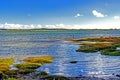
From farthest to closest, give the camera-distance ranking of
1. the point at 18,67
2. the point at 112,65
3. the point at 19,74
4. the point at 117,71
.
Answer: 1. the point at 112,65
2. the point at 18,67
3. the point at 117,71
4. the point at 19,74

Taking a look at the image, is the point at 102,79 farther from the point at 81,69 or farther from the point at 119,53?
the point at 119,53

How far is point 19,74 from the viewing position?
44.0m

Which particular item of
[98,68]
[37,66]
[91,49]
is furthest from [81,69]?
[91,49]

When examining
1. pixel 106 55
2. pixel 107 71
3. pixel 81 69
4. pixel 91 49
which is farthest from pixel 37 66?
pixel 91 49

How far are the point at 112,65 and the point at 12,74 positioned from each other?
20127mm

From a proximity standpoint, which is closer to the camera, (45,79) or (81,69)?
(45,79)

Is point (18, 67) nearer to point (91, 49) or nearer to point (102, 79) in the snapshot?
point (102, 79)

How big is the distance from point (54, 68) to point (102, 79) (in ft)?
44.5

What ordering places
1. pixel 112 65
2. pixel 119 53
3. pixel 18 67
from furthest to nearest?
pixel 119 53 < pixel 112 65 < pixel 18 67

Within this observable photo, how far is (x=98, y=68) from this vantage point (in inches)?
2077

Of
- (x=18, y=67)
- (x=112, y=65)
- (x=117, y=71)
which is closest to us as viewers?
(x=117, y=71)

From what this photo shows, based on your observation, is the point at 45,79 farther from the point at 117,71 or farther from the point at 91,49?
the point at 91,49

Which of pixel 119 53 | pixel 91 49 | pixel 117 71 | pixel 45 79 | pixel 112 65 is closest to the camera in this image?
pixel 45 79

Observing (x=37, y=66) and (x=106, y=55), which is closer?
(x=37, y=66)
